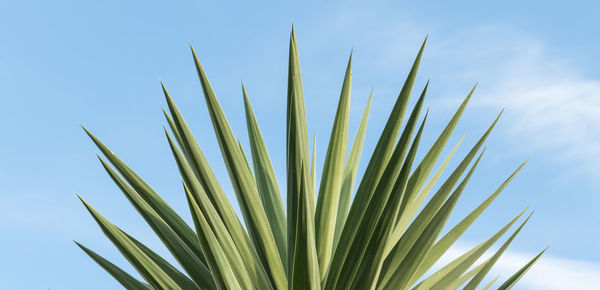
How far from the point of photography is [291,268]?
5.92 ft

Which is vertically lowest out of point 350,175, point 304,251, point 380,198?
point 304,251

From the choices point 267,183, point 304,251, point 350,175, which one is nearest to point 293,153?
point 304,251

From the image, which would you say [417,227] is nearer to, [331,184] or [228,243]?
[331,184]

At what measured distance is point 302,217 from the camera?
5.30 feet

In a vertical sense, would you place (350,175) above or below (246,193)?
above

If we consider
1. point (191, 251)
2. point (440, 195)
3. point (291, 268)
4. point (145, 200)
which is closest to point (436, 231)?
point (440, 195)

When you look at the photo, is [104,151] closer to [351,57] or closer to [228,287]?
[228,287]

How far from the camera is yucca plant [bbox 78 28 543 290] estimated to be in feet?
5.68

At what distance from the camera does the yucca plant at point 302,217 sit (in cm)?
173

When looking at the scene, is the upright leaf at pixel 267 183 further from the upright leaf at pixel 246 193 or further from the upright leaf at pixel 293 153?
the upright leaf at pixel 293 153

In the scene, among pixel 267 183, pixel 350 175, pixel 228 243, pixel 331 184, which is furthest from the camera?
pixel 350 175

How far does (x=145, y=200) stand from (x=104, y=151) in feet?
0.71

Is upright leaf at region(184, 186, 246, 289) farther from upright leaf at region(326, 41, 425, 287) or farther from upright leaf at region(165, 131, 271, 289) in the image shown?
→ upright leaf at region(326, 41, 425, 287)

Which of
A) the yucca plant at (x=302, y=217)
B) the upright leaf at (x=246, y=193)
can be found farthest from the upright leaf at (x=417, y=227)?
the upright leaf at (x=246, y=193)
